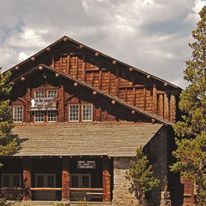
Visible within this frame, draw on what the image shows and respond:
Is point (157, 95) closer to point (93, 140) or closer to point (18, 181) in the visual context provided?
point (93, 140)

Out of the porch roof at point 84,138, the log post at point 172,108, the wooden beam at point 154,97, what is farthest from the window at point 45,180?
the log post at point 172,108

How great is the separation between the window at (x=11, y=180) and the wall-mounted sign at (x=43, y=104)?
222 inches

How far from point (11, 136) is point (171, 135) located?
1246 cm

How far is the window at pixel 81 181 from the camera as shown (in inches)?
1571

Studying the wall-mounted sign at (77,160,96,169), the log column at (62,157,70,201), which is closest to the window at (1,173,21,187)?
the wall-mounted sign at (77,160,96,169)

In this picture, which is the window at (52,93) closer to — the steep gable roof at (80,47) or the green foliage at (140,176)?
the steep gable roof at (80,47)

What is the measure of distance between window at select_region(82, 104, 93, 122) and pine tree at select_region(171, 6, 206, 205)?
968 centimetres

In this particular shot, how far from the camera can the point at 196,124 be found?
3306cm

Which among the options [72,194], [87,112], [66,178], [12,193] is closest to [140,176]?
[66,178]

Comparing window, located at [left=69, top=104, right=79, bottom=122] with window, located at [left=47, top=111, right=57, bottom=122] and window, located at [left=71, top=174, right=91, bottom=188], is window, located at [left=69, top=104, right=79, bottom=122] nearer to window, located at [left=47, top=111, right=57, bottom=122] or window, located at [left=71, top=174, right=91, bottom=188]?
window, located at [left=47, top=111, right=57, bottom=122]

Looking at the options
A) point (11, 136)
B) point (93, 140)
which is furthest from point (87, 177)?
point (11, 136)

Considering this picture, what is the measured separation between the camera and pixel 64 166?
36.3m

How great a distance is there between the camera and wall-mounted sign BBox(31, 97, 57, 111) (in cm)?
4247

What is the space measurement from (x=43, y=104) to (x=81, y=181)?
7.29 m
